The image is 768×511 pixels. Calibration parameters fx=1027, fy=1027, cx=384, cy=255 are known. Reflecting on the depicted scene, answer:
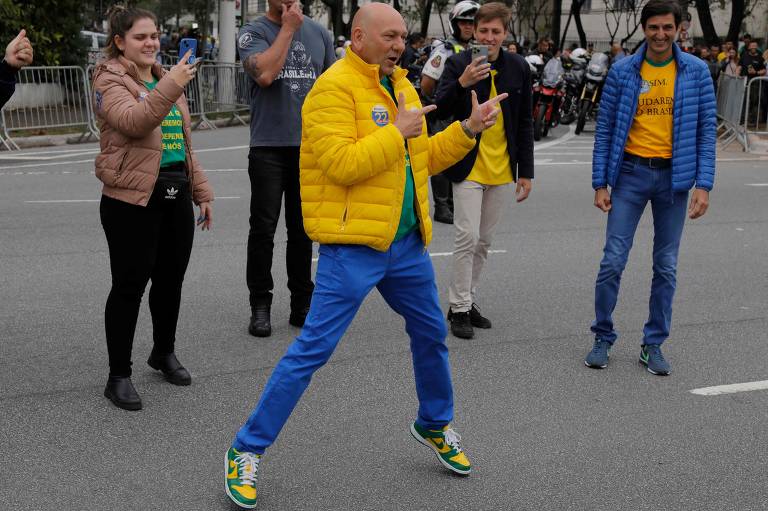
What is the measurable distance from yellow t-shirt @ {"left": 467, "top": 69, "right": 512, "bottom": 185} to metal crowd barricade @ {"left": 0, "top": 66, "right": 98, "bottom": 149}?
11.7 m

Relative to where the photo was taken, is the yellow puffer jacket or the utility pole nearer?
the yellow puffer jacket

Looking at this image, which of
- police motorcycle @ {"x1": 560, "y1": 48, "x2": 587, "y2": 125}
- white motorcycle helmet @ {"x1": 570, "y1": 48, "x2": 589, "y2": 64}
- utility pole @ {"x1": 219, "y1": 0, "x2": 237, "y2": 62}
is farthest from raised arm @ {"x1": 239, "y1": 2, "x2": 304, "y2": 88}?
white motorcycle helmet @ {"x1": 570, "y1": 48, "x2": 589, "y2": 64}

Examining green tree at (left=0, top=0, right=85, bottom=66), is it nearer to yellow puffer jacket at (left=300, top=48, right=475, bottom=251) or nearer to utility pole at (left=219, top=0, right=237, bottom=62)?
utility pole at (left=219, top=0, right=237, bottom=62)

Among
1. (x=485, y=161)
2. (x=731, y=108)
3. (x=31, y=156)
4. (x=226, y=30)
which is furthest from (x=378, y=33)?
(x=226, y=30)

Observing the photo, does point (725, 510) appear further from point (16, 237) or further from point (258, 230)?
point (16, 237)

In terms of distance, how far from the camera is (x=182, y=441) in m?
4.36

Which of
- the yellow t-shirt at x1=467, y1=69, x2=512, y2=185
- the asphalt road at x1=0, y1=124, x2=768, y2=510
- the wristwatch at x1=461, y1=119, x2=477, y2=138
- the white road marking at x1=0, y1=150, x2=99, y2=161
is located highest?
the wristwatch at x1=461, y1=119, x2=477, y2=138

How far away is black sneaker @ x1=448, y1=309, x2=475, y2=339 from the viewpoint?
599 cm

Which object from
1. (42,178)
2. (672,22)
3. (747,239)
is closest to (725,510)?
(672,22)

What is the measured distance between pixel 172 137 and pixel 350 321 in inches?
55.9

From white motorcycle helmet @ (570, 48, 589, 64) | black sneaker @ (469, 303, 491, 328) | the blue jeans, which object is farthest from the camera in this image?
white motorcycle helmet @ (570, 48, 589, 64)

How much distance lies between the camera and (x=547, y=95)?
61.4ft

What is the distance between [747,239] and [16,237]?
6.41m

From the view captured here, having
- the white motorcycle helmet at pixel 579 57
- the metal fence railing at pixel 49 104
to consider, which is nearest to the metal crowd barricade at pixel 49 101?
the metal fence railing at pixel 49 104
